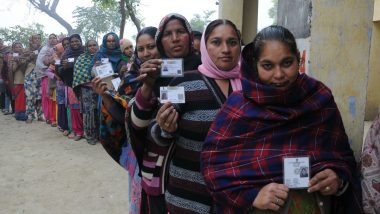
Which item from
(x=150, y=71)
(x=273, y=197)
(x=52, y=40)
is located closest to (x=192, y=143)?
(x=150, y=71)

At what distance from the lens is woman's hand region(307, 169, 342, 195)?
1556 millimetres

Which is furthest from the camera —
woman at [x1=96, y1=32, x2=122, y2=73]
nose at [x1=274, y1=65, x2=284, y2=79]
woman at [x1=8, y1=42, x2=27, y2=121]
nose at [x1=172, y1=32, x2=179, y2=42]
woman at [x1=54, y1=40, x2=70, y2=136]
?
woman at [x1=8, y1=42, x2=27, y2=121]

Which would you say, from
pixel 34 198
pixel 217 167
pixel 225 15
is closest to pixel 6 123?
pixel 34 198

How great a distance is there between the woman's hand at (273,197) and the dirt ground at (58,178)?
313cm

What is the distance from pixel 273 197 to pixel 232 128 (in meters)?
0.35

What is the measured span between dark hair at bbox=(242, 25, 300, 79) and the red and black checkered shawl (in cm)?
8

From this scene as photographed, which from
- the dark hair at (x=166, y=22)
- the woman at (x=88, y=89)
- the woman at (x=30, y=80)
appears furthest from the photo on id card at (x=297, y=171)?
the woman at (x=30, y=80)

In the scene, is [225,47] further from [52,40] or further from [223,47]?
[52,40]

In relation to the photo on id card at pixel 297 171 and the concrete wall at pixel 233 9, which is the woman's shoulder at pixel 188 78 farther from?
the concrete wall at pixel 233 9

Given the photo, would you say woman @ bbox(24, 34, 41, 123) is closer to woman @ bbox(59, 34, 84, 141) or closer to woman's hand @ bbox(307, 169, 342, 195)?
woman @ bbox(59, 34, 84, 141)

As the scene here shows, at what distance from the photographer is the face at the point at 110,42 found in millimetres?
5496

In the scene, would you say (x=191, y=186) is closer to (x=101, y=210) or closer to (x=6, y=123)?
(x=101, y=210)

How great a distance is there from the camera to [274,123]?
64.2 inches


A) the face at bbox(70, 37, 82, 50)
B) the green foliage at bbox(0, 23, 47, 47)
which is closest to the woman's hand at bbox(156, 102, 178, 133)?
the face at bbox(70, 37, 82, 50)
